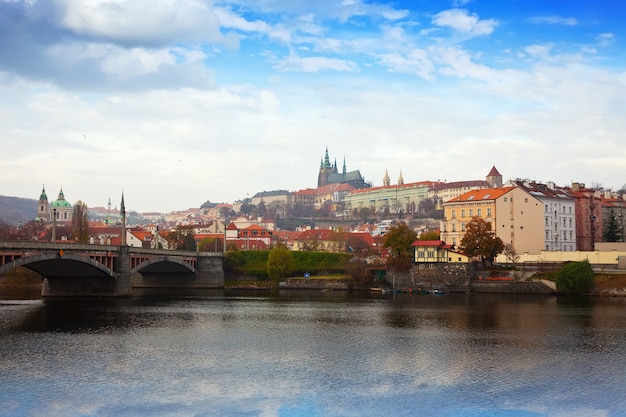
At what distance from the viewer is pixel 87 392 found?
29141mm

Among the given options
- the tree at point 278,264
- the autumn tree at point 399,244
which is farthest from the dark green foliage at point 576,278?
the tree at point 278,264

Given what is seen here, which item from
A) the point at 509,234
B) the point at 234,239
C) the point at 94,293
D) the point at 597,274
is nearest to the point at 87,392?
the point at 94,293

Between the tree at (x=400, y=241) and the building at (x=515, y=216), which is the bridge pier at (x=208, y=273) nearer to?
A: the tree at (x=400, y=241)

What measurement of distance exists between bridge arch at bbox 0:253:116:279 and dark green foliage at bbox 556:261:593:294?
1912 inches

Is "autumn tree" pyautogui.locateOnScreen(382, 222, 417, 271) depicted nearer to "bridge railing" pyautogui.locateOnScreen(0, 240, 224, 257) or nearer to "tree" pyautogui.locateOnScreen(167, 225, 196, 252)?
"bridge railing" pyautogui.locateOnScreen(0, 240, 224, 257)

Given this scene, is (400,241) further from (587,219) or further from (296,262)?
(587,219)

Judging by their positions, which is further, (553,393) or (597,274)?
(597,274)

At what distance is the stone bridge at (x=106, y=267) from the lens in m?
59.1

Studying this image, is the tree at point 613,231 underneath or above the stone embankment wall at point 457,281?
above

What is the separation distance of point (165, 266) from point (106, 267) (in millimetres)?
18130

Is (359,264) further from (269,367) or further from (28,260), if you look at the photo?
(269,367)

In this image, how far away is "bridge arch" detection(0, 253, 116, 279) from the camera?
5856cm

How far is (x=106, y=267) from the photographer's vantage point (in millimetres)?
70562

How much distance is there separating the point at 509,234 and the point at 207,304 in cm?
4445
